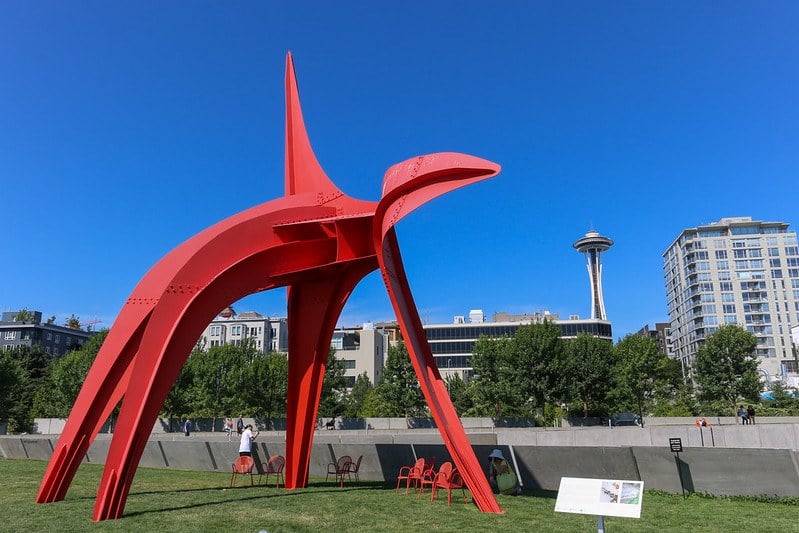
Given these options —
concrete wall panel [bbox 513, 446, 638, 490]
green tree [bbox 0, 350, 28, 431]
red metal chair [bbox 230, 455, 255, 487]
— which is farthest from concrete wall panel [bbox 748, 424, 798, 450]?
green tree [bbox 0, 350, 28, 431]

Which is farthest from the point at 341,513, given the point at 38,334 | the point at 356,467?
the point at 38,334

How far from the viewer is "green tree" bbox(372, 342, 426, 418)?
4938 cm

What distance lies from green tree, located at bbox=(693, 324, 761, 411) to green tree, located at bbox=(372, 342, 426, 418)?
25.0m

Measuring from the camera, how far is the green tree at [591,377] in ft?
156

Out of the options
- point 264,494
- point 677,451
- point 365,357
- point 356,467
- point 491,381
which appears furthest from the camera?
Result: point 365,357

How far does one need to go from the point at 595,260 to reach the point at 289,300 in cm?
14152

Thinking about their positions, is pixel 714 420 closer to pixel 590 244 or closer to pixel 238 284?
pixel 238 284

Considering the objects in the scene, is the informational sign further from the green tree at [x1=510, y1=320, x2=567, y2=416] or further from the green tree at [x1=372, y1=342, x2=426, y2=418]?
the green tree at [x1=372, y1=342, x2=426, y2=418]

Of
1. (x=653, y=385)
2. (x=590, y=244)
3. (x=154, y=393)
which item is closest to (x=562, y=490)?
(x=154, y=393)

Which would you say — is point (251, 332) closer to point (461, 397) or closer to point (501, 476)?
point (461, 397)

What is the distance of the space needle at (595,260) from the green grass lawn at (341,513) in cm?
13253

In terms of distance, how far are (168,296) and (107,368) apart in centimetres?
231

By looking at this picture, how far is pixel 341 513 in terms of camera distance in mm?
11664

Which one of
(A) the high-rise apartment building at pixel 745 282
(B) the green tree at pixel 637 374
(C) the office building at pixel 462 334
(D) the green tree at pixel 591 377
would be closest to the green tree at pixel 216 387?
(D) the green tree at pixel 591 377
